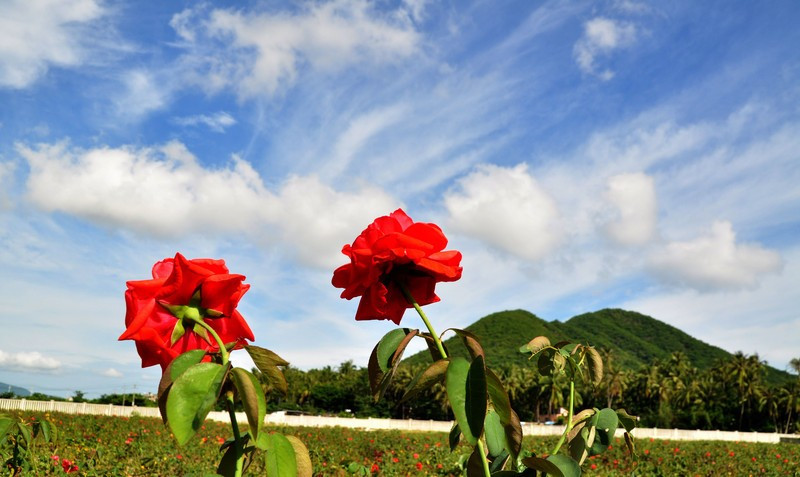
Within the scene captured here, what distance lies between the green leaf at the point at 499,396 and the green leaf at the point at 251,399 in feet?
1.28

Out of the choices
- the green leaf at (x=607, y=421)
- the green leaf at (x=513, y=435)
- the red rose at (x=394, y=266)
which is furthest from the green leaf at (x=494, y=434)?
the green leaf at (x=607, y=421)

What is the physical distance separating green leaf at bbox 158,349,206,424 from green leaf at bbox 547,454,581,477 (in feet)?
2.58

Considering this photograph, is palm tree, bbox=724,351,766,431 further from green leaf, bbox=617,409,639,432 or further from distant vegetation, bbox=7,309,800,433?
green leaf, bbox=617,409,639,432

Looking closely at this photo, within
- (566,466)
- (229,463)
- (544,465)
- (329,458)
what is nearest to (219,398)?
(229,463)

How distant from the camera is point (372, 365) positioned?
125cm

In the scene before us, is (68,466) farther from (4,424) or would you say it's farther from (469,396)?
(469,396)

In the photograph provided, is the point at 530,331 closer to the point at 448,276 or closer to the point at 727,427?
the point at 727,427

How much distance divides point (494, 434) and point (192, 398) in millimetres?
596

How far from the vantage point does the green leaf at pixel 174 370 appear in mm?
973

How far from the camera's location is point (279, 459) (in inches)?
40.8

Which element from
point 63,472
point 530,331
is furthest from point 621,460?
point 530,331

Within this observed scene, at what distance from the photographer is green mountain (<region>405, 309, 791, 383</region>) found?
9425 cm

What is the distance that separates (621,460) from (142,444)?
24.5ft

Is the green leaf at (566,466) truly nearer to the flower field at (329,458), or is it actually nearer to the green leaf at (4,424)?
the green leaf at (4,424)
